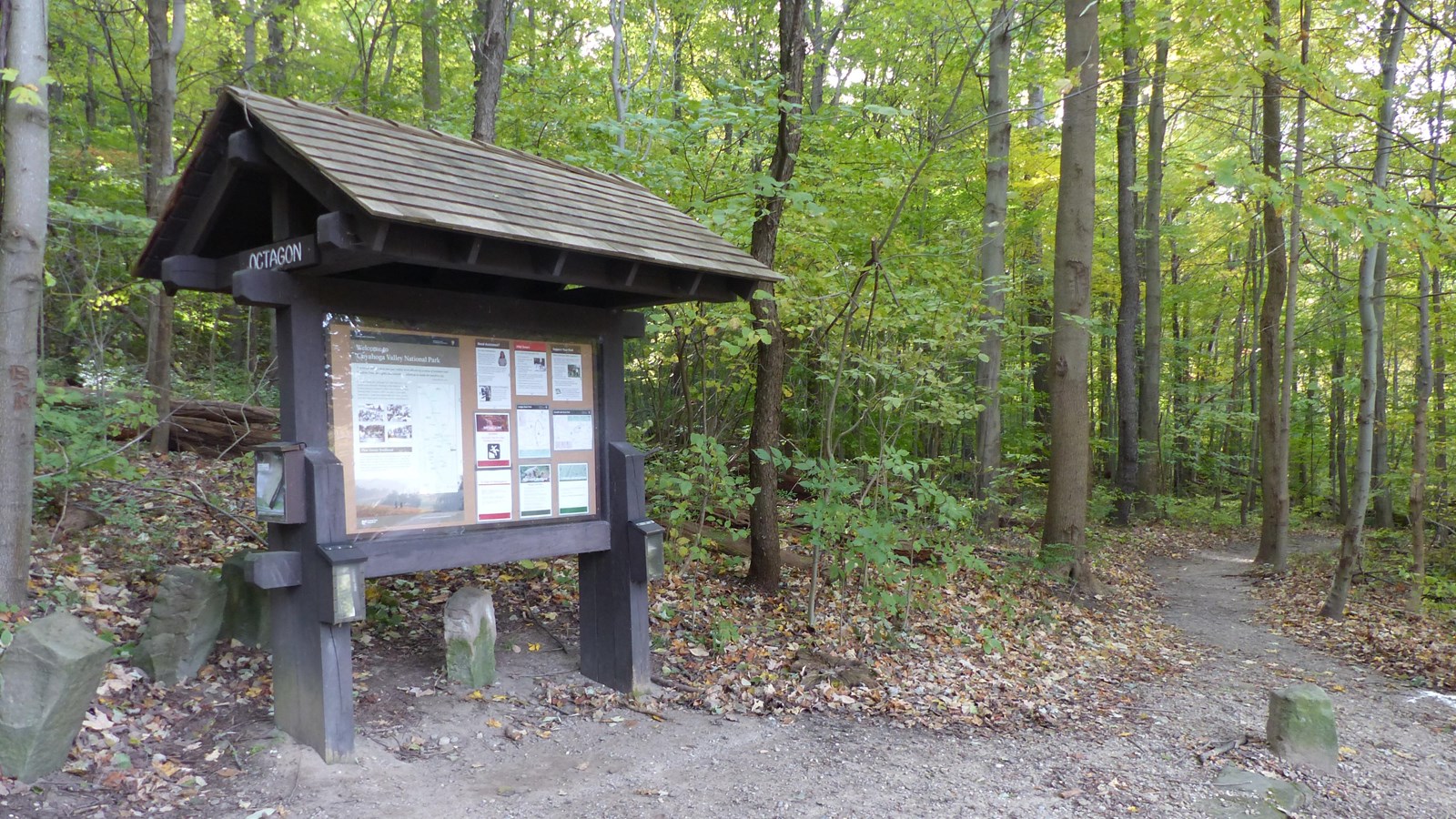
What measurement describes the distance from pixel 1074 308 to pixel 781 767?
6908 mm

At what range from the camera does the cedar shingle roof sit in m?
3.88

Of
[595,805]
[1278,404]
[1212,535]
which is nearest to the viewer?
[595,805]

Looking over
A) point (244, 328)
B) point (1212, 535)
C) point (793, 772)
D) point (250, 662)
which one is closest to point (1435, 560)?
point (1212, 535)

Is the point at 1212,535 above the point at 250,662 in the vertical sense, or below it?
below

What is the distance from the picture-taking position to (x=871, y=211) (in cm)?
1191

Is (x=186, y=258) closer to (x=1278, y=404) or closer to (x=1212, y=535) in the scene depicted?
(x=1278, y=404)

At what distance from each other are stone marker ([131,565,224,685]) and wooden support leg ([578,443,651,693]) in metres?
2.11

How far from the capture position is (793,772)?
457cm

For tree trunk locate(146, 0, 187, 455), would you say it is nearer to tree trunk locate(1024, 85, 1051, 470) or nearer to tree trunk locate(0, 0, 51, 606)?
tree trunk locate(0, 0, 51, 606)

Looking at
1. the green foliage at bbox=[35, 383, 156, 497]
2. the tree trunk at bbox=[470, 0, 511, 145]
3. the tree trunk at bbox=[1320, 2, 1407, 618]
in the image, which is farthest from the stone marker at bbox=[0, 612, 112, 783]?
the tree trunk at bbox=[1320, 2, 1407, 618]

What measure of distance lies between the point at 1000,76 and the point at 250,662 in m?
11.5

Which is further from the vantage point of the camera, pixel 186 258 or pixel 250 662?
pixel 250 662

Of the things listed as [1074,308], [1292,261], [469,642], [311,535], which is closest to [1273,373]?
[1292,261]

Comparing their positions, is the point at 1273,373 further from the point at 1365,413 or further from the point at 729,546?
the point at 729,546
